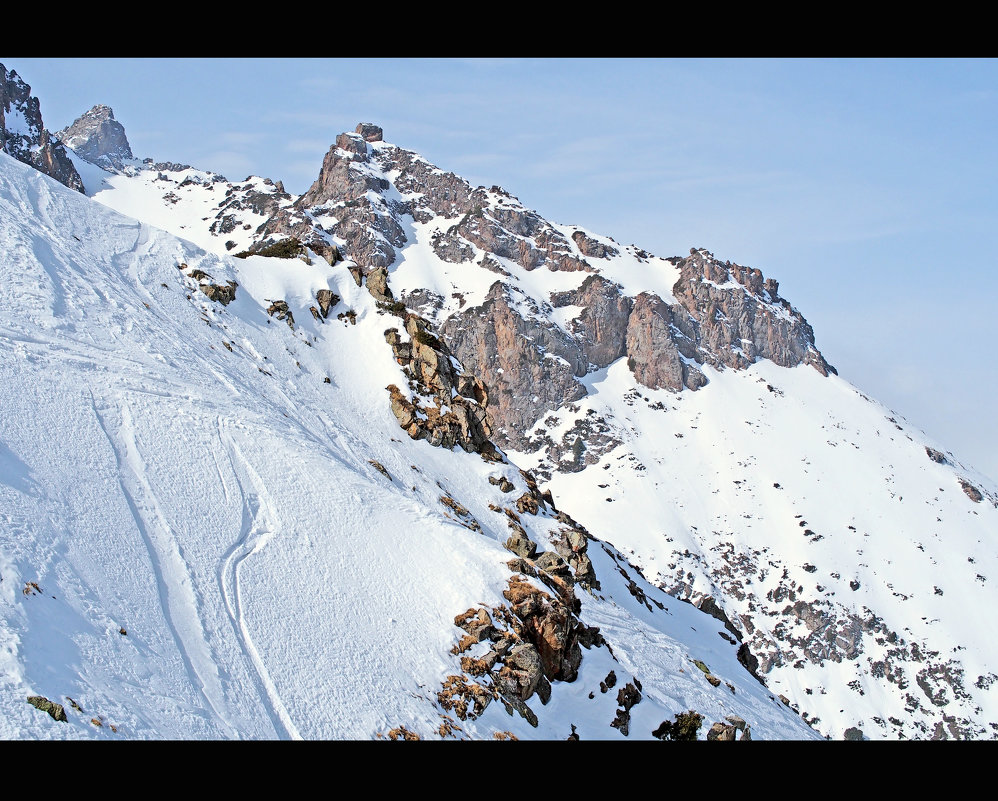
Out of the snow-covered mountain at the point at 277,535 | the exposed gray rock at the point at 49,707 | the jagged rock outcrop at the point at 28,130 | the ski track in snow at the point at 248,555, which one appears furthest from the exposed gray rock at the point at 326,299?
the jagged rock outcrop at the point at 28,130

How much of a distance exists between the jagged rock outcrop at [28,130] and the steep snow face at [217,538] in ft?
558

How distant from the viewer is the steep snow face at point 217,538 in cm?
1445

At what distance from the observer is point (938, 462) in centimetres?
19000

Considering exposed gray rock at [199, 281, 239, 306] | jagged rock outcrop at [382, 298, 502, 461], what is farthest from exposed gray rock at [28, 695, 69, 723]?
exposed gray rock at [199, 281, 239, 306]

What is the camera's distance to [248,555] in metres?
19.9

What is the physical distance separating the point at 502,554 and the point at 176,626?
11.1 metres

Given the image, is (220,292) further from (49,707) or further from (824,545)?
(824,545)

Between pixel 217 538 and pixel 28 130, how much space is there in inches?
8300

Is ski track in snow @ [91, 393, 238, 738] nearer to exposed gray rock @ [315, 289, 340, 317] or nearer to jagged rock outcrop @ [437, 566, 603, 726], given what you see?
jagged rock outcrop @ [437, 566, 603, 726]

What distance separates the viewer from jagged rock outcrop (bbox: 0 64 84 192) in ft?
576

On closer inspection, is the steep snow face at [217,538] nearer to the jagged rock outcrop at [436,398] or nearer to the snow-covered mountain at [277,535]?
the snow-covered mountain at [277,535]

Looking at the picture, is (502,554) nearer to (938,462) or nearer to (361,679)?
(361,679)

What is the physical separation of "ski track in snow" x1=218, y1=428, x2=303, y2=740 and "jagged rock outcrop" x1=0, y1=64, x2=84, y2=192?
18439 cm

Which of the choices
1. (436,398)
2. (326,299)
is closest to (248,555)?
(436,398)
